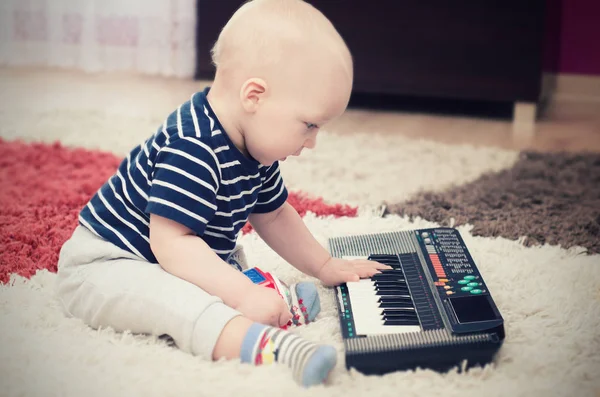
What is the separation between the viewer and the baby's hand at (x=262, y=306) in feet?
2.85

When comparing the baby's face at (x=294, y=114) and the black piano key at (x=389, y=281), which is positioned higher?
the baby's face at (x=294, y=114)

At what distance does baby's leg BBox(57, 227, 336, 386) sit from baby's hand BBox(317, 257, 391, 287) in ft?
0.63

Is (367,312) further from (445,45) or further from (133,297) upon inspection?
(445,45)

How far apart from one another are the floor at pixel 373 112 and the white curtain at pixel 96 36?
2.3 inches

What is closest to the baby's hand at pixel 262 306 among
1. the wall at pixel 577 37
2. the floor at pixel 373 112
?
the floor at pixel 373 112

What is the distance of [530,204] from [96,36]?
2.06 m

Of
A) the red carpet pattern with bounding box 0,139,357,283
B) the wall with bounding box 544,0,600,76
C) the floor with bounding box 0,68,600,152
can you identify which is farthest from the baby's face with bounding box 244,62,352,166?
the wall with bounding box 544,0,600,76

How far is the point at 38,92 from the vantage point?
248 cm

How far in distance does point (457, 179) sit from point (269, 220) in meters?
→ 0.73

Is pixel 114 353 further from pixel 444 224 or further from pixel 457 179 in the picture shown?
pixel 457 179

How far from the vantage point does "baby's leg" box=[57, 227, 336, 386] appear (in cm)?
81

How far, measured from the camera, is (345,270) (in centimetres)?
102

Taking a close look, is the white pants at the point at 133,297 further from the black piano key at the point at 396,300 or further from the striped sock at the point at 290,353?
the black piano key at the point at 396,300

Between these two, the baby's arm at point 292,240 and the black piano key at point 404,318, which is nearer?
the black piano key at point 404,318
